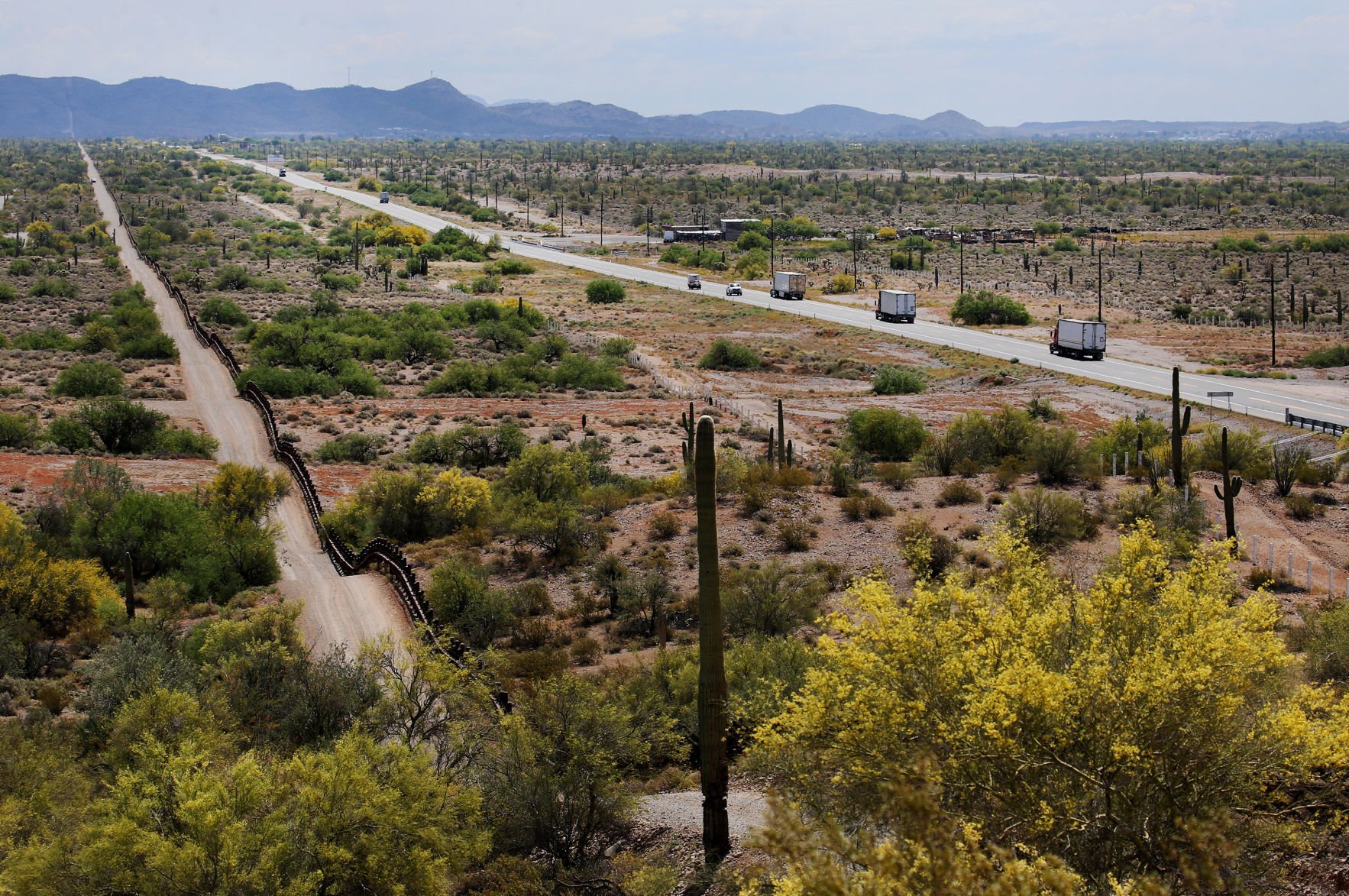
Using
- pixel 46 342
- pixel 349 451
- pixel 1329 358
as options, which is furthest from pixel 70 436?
pixel 1329 358

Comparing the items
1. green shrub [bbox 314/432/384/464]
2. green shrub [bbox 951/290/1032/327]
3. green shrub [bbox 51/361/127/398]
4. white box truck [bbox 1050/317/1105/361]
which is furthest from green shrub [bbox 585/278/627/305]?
green shrub [bbox 314/432/384/464]

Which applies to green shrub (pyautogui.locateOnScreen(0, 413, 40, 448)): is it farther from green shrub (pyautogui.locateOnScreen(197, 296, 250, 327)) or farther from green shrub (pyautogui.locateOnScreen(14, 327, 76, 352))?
green shrub (pyautogui.locateOnScreen(197, 296, 250, 327))

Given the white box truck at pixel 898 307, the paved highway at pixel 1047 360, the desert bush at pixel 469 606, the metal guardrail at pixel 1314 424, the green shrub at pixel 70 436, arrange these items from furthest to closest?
the white box truck at pixel 898 307, the paved highway at pixel 1047 360, the metal guardrail at pixel 1314 424, the green shrub at pixel 70 436, the desert bush at pixel 469 606

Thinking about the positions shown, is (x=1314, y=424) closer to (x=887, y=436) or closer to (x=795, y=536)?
(x=887, y=436)

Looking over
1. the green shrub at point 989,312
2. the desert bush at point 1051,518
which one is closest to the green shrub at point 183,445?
the desert bush at point 1051,518

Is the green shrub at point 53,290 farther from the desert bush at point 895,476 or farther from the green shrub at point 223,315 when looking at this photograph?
the desert bush at point 895,476
